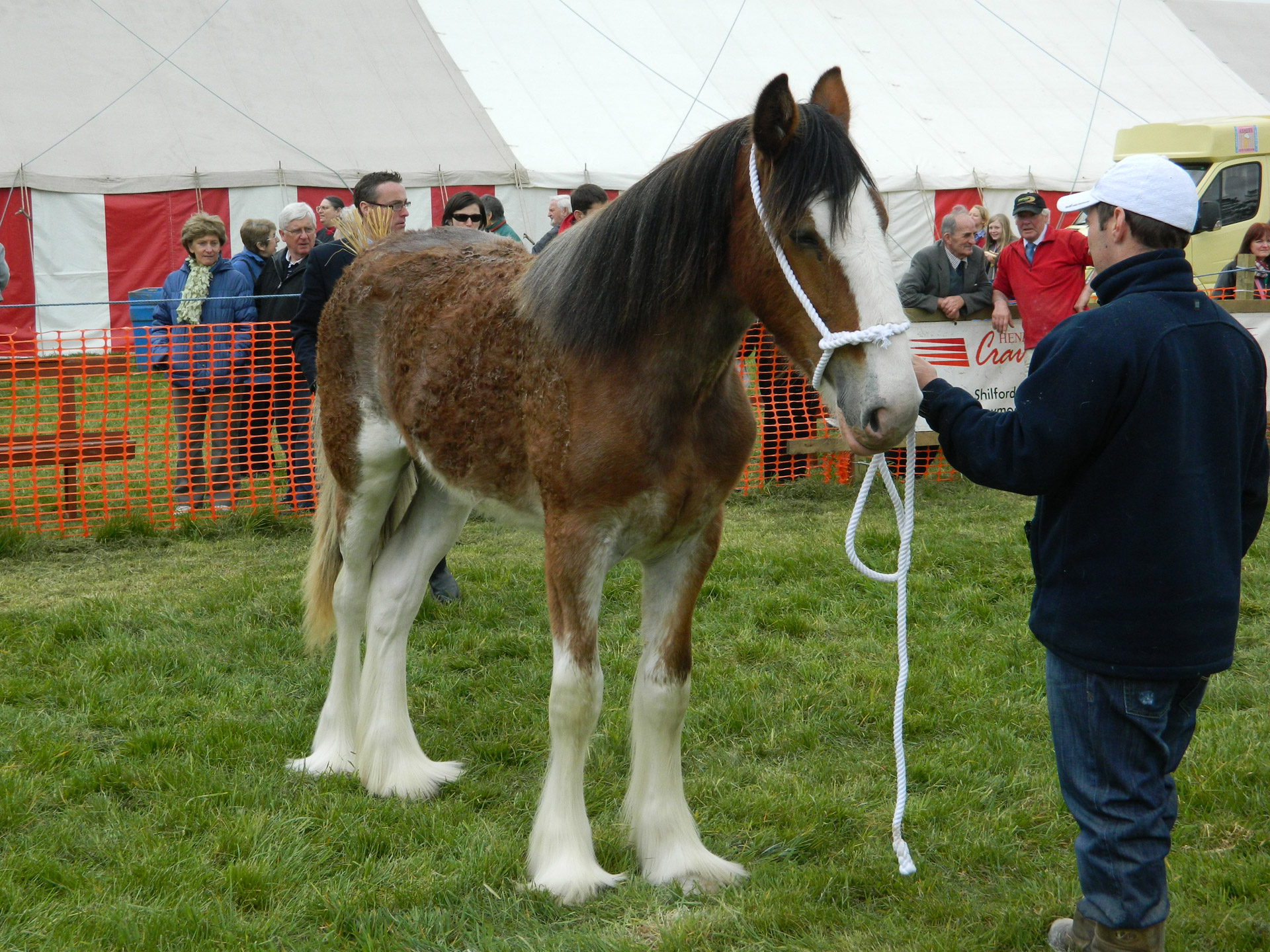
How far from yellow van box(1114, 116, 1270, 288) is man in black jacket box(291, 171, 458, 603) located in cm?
Answer: 1203

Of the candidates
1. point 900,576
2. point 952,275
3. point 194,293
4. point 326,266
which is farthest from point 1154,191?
point 194,293

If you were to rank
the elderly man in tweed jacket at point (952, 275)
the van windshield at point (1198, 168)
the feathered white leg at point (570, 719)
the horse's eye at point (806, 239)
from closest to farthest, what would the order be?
the horse's eye at point (806, 239) → the feathered white leg at point (570, 719) → the elderly man in tweed jacket at point (952, 275) → the van windshield at point (1198, 168)

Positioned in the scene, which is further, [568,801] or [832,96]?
[568,801]

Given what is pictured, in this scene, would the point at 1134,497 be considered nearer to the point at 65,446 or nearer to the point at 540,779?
the point at 540,779

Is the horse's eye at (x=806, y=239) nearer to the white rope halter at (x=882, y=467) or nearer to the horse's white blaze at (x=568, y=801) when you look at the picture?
the white rope halter at (x=882, y=467)

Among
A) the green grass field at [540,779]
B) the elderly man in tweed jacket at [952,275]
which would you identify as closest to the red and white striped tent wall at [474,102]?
the elderly man in tweed jacket at [952,275]

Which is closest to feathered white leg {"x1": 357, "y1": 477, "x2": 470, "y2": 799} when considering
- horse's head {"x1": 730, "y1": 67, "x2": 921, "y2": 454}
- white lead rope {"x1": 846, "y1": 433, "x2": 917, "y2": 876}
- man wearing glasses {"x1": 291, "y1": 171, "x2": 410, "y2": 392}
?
man wearing glasses {"x1": 291, "y1": 171, "x2": 410, "y2": 392}

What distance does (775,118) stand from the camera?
2.55 m

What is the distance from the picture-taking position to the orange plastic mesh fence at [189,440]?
7.53 m

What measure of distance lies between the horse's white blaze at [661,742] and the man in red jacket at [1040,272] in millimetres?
5499

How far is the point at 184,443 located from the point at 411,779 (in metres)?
4.80

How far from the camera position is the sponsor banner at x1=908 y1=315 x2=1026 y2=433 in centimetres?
852

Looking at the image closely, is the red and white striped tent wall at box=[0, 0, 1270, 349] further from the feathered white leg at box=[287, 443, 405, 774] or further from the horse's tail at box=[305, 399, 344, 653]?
the feathered white leg at box=[287, 443, 405, 774]

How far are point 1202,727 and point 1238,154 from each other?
13164 mm
